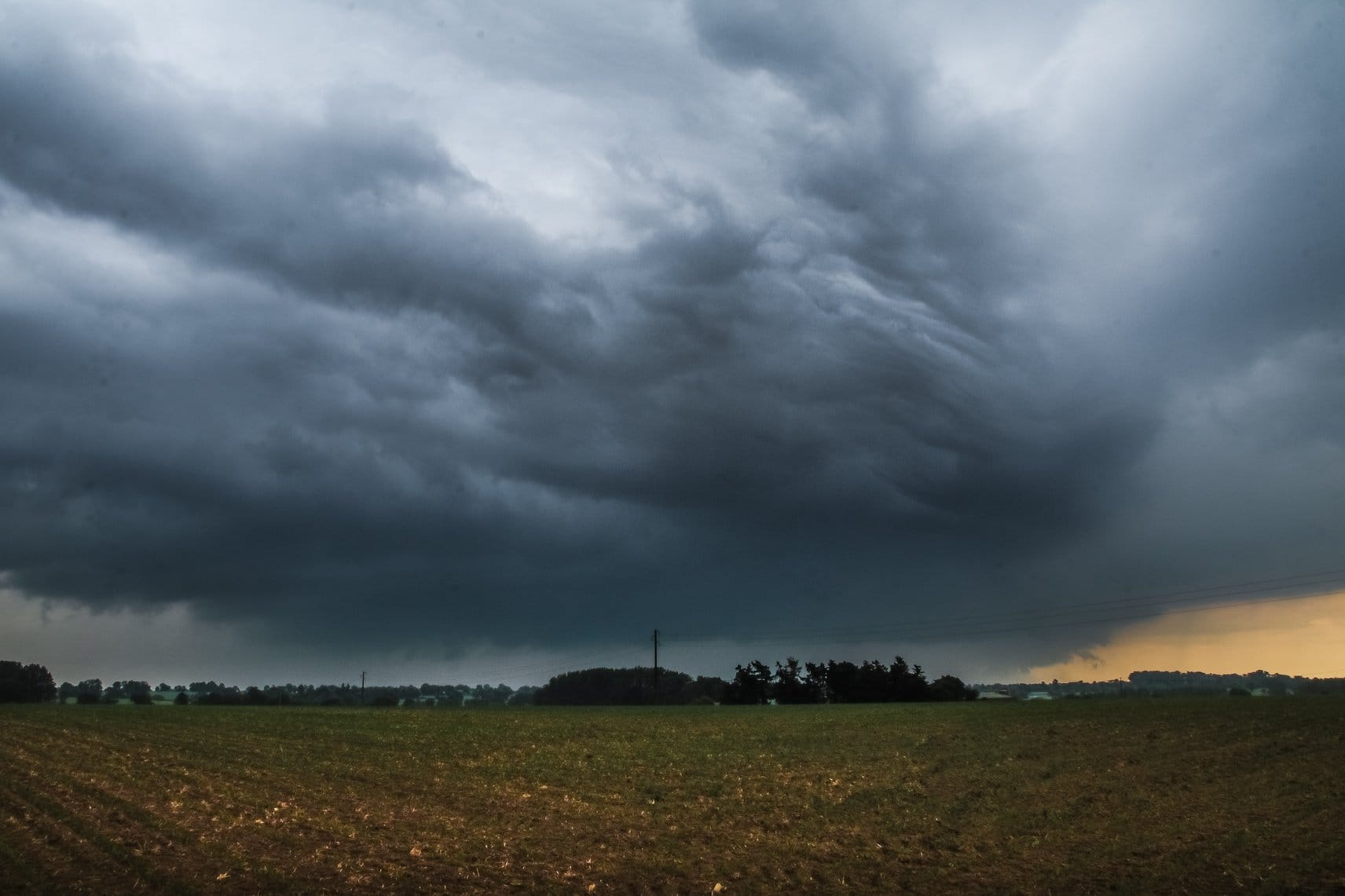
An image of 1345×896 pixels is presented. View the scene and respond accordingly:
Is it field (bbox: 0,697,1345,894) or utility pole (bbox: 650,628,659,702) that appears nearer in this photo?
field (bbox: 0,697,1345,894)

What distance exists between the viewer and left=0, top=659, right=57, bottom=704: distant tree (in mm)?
129375

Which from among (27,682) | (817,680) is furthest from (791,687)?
(27,682)

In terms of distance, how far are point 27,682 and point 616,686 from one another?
97.6m

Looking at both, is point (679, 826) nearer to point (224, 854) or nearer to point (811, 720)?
point (224, 854)

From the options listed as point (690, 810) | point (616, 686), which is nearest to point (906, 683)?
point (616, 686)

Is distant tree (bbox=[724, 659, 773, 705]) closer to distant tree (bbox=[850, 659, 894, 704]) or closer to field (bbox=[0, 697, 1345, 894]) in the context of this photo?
distant tree (bbox=[850, 659, 894, 704])

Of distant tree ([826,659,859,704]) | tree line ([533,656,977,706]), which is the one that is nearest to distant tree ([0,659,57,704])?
tree line ([533,656,977,706])

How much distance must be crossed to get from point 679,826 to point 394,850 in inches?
346

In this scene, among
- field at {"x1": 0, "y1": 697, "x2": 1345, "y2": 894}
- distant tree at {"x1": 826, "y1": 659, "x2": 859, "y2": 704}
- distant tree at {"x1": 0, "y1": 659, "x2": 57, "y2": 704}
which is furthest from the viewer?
distant tree at {"x1": 826, "y1": 659, "x2": 859, "y2": 704}

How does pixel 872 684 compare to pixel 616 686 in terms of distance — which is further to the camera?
pixel 616 686

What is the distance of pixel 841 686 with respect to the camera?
153500 millimetres

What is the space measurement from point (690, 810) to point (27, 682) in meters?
144

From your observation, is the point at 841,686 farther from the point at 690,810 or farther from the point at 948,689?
the point at 690,810

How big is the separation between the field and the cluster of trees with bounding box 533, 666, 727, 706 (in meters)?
113
